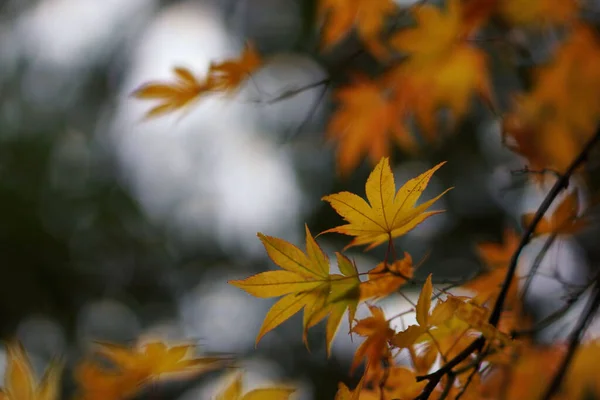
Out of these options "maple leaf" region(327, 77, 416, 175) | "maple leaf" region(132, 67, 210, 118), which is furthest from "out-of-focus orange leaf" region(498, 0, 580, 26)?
"maple leaf" region(132, 67, 210, 118)

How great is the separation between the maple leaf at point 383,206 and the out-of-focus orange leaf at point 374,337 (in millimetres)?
66

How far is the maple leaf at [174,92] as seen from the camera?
734mm

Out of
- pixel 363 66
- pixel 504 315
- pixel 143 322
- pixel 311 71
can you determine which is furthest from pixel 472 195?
pixel 504 315

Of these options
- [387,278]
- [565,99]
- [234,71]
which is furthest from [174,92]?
[565,99]

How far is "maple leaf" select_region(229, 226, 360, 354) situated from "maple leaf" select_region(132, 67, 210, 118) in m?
0.36

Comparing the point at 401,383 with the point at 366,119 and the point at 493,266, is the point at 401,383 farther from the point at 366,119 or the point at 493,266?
the point at 366,119

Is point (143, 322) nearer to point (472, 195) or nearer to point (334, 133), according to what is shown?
point (472, 195)

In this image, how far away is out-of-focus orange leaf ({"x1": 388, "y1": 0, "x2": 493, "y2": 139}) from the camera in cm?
89

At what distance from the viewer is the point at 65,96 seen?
10.2 ft

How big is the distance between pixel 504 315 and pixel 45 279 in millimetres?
2718

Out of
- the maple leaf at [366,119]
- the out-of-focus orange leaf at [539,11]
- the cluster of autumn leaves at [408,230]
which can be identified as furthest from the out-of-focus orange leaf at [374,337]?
the out-of-focus orange leaf at [539,11]

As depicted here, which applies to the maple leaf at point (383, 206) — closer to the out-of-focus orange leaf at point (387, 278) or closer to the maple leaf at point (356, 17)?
the out-of-focus orange leaf at point (387, 278)

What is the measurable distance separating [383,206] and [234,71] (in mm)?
405

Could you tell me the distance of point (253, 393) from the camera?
0.47 meters
